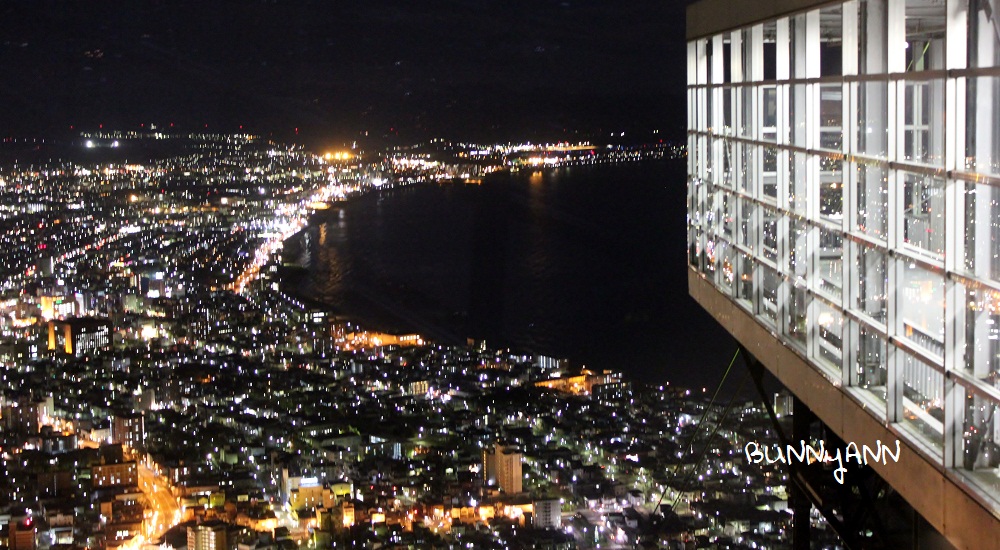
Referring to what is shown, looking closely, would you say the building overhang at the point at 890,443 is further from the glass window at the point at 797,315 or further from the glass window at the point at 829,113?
the glass window at the point at 829,113

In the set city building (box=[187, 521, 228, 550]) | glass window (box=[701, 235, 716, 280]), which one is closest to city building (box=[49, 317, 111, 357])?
city building (box=[187, 521, 228, 550])

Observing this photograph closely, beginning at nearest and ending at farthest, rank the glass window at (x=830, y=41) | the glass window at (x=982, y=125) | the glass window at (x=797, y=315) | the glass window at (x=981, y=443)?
the glass window at (x=982, y=125) → the glass window at (x=981, y=443) → the glass window at (x=797, y=315) → the glass window at (x=830, y=41)

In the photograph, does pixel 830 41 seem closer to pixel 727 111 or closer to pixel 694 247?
pixel 727 111

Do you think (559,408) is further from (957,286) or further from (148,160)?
(148,160)

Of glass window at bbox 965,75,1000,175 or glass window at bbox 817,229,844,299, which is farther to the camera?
glass window at bbox 817,229,844,299

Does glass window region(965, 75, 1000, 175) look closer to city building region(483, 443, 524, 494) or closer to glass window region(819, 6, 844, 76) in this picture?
glass window region(819, 6, 844, 76)

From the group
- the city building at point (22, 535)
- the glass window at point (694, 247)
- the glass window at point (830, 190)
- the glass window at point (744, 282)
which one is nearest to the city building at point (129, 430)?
the city building at point (22, 535)
